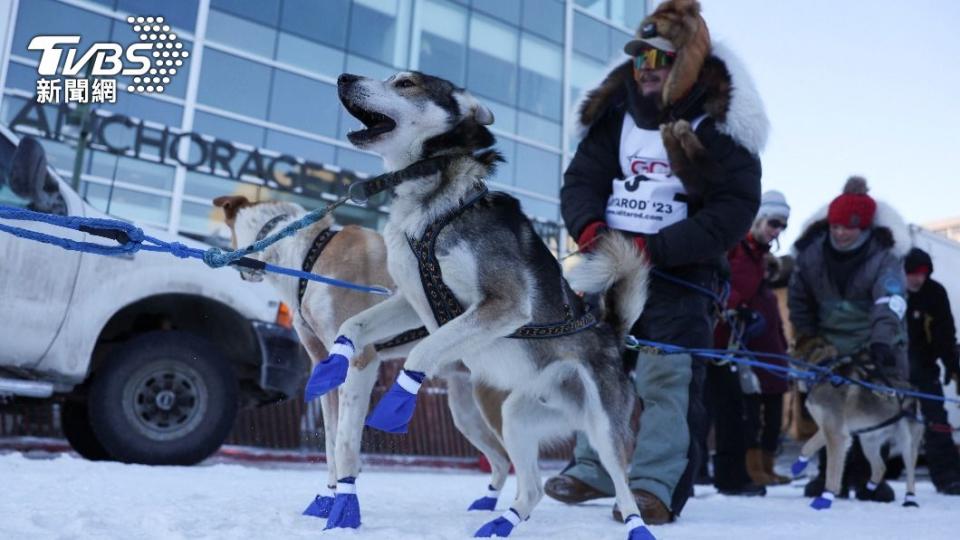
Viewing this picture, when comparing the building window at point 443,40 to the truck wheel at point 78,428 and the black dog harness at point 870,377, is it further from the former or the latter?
the black dog harness at point 870,377

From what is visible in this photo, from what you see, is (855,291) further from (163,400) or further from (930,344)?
(163,400)

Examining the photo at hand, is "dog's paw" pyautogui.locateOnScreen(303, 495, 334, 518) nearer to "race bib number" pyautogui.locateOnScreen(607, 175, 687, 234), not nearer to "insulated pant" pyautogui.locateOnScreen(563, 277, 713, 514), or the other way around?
"insulated pant" pyautogui.locateOnScreen(563, 277, 713, 514)

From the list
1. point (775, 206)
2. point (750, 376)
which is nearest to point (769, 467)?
point (750, 376)

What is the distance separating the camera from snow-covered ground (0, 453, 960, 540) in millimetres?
2518

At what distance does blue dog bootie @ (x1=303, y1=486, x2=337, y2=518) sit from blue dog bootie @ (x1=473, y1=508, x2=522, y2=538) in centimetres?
67

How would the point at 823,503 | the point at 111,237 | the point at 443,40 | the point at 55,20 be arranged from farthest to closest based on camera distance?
the point at 443,40
the point at 55,20
the point at 823,503
the point at 111,237

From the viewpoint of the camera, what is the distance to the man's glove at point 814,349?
5648 mm

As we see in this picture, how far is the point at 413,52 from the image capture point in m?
19.5

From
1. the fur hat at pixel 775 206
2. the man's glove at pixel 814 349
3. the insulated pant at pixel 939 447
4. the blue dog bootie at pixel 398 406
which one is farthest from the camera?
the insulated pant at pixel 939 447

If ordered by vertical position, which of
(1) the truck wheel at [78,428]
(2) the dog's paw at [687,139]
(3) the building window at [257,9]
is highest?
(3) the building window at [257,9]

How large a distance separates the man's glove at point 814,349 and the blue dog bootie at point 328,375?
14.1 ft

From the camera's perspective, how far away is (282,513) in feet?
9.90

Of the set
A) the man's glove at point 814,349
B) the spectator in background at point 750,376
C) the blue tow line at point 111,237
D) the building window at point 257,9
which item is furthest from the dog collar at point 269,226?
the building window at point 257,9

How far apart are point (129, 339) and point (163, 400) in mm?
503
